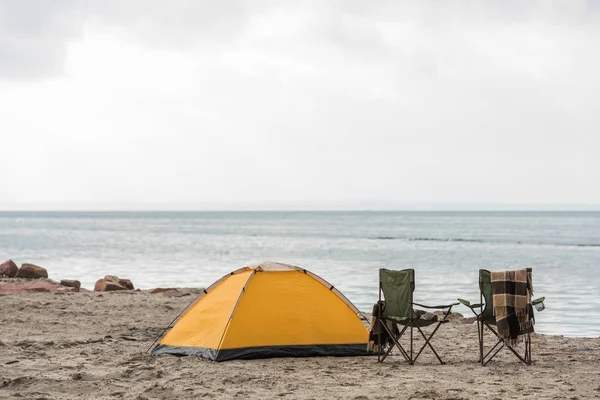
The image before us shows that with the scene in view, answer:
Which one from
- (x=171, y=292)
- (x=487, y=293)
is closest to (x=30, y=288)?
(x=171, y=292)

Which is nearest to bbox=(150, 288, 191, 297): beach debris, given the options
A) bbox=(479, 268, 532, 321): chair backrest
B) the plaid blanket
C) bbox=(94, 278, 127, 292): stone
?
bbox=(94, 278, 127, 292): stone

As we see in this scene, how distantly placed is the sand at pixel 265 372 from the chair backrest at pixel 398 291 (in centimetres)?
65

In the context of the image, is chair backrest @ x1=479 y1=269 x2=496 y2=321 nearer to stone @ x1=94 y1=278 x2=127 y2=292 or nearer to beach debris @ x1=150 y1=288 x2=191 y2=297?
beach debris @ x1=150 y1=288 x2=191 y2=297

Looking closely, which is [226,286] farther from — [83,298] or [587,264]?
[587,264]

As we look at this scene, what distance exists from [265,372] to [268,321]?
120 centimetres

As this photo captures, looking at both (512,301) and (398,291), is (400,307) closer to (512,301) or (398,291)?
(398,291)

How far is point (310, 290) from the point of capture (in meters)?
9.77

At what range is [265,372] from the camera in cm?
829

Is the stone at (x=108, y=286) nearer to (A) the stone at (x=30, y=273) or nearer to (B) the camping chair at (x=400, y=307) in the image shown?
(A) the stone at (x=30, y=273)

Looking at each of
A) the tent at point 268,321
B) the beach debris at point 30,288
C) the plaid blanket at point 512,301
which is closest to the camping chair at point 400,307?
the plaid blanket at point 512,301

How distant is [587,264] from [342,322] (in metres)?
24.7

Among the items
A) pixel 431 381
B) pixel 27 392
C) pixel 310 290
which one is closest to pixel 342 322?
pixel 310 290

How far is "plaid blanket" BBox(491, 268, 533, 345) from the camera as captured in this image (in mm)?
8500

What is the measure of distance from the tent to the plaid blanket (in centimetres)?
192
